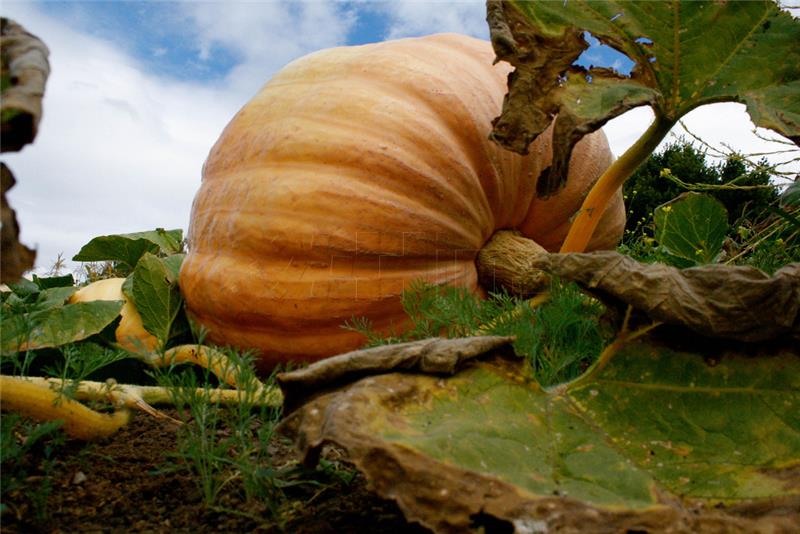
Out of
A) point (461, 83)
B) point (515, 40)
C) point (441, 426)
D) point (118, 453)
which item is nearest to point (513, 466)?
point (441, 426)

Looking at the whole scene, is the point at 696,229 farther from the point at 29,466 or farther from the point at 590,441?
the point at 29,466

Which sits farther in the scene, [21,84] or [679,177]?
[679,177]

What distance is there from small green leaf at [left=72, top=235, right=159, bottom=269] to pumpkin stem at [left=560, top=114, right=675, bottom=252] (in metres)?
1.44

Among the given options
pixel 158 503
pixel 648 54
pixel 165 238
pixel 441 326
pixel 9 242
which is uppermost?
pixel 648 54

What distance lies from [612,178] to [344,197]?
682 millimetres

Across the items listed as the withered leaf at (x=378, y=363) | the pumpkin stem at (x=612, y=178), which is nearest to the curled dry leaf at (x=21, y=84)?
the withered leaf at (x=378, y=363)

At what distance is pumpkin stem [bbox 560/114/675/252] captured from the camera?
5.51ft

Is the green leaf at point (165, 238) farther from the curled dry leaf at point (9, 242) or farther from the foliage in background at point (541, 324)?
the curled dry leaf at point (9, 242)

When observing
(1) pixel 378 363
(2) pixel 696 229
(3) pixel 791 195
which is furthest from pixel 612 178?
(1) pixel 378 363

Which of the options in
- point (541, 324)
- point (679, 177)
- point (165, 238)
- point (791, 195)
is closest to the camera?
point (541, 324)

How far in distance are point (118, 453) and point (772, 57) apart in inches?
60.6

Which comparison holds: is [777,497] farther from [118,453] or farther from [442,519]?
[118,453]

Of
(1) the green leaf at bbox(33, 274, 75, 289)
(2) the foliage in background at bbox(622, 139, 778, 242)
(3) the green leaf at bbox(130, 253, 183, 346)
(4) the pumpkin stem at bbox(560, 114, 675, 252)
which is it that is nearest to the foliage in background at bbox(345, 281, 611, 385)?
(4) the pumpkin stem at bbox(560, 114, 675, 252)

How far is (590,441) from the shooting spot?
1.02 metres
